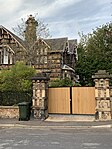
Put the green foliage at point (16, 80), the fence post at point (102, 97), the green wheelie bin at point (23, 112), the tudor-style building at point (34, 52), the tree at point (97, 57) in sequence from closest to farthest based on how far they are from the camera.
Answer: the fence post at point (102, 97) < the green wheelie bin at point (23, 112) < the green foliage at point (16, 80) < the tudor-style building at point (34, 52) < the tree at point (97, 57)

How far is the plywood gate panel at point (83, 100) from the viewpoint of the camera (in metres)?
16.4

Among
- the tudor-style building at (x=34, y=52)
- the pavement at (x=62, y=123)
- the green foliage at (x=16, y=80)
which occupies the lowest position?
the pavement at (x=62, y=123)

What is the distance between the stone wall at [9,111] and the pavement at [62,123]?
49cm

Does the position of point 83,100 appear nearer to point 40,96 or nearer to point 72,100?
point 72,100

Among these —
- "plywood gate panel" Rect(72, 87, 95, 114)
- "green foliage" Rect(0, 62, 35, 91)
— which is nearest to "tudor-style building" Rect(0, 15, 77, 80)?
"green foliage" Rect(0, 62, 35, 91)

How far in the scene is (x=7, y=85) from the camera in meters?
19.2

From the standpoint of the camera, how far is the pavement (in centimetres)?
1381

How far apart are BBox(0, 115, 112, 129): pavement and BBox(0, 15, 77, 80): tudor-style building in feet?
51.6

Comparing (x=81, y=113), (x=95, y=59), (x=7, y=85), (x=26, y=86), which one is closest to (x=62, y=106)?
(x=81, y=113)

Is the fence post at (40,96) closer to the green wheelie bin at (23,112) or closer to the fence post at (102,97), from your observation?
the green wheelie bin at (23,112)

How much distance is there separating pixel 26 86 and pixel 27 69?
2175 mm

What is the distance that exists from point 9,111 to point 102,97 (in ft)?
20.6

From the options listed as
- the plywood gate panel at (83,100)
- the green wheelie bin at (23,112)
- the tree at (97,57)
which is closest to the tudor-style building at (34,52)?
the tree at (97,57)

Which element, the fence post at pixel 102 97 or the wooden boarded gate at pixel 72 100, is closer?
the fence post at pixel 102 97
